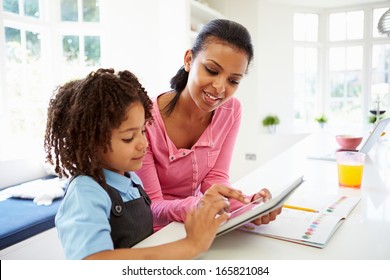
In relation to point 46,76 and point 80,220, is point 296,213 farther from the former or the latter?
point 46,76

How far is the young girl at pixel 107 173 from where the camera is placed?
71 centimetres

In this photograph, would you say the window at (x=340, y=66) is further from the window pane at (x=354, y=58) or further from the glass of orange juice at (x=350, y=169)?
the glass of orange juice at (x=350, y=169)

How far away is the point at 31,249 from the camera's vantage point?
2059 millimetres

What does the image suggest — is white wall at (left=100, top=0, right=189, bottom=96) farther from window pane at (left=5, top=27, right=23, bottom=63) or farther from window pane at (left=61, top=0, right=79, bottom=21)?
window pane at (left=5, top=27, right=23, bottom=63)

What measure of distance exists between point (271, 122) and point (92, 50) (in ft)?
9.21

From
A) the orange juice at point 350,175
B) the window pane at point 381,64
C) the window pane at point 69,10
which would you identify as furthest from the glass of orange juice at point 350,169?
the window pane at point 381,64

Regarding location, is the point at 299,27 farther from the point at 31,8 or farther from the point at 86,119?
the point at 86,119

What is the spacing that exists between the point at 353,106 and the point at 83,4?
14.2ft

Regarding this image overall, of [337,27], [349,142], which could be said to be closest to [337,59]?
[337,27]

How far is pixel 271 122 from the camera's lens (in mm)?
5285

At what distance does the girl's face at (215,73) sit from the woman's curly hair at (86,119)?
0.36 metres

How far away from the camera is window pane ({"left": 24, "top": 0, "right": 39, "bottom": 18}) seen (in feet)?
10.8
